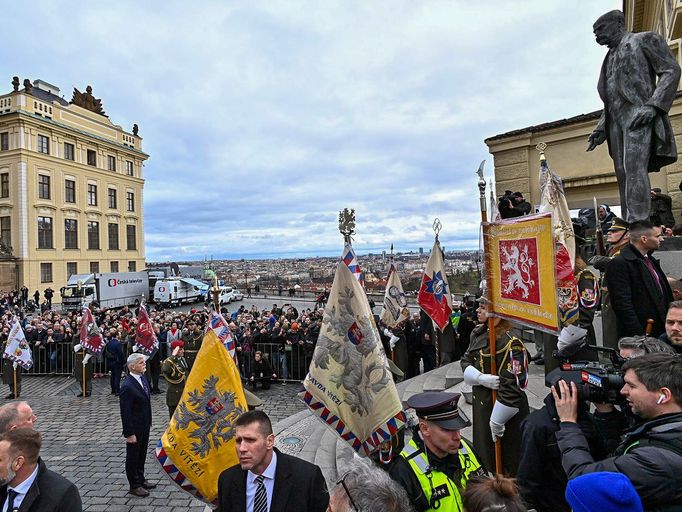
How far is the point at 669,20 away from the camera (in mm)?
13562

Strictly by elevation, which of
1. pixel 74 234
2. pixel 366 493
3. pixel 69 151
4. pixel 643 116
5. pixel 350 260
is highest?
pixel 69 151

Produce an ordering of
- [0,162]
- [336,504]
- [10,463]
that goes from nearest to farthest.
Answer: [336,504] < [10,463] < [0,162]

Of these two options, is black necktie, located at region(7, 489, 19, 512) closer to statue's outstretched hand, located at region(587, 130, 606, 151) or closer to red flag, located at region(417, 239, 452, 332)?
statue's outstretched hand, located at region(587, 130, 606, 151)

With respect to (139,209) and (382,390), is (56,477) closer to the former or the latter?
(382,390)

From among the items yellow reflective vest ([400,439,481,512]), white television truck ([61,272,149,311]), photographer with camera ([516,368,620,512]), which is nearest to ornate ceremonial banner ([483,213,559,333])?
photographer with camera ([516,368,620,512])

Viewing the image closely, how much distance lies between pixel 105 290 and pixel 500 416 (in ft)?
113

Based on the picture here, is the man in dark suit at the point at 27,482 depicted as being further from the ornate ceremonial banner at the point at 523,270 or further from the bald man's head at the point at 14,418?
the ornate ceremonial banner at the point at 523,270

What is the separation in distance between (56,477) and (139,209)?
54.1 m

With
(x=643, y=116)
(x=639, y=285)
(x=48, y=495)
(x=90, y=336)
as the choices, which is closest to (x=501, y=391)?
(x=639, y=285)

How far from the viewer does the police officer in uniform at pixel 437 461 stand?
2.29 meters

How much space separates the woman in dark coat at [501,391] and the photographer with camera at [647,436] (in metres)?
1.29

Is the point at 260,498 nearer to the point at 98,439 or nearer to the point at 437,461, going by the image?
the point at 437,461

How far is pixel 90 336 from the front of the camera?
12492 mm

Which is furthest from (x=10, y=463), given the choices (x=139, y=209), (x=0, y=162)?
(x=139, y=209)
